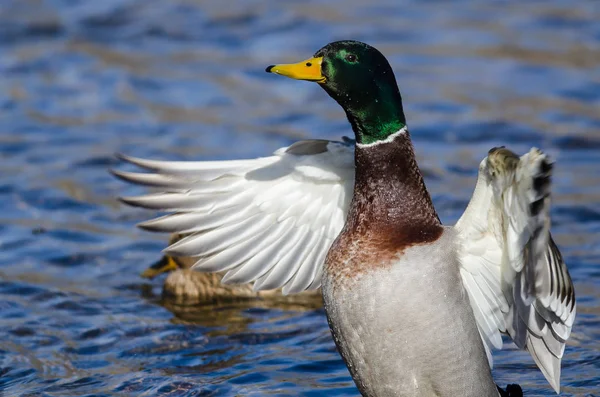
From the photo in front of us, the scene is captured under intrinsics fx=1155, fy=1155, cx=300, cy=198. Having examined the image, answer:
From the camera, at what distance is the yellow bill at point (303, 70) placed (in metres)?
5.05

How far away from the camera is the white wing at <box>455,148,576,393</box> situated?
14.6ft

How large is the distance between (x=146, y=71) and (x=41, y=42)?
1.71 m

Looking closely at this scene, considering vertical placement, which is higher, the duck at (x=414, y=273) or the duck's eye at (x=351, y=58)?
the duck's eye at (x=351, y=58)

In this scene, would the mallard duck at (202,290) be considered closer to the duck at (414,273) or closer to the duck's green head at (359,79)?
the duck at (414,273)

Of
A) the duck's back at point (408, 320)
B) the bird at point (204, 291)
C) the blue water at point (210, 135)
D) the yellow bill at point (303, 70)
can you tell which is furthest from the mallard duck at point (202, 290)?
the yellow bill at point (303, 70)

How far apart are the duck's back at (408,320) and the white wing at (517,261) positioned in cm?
10

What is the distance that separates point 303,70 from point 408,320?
3.89ft

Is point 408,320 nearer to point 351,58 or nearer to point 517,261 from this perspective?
point 517,261

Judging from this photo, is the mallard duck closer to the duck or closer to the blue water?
the blue water

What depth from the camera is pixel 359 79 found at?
5.09 meters

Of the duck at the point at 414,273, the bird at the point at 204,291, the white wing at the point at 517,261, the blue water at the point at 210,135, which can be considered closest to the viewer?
the white wing at the point at 517,261

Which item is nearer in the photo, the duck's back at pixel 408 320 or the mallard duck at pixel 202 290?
the duck's back at pixel 408 320

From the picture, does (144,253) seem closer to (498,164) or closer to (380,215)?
(380,215)

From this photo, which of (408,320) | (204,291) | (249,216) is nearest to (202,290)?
(204,291)
